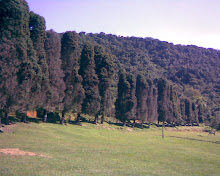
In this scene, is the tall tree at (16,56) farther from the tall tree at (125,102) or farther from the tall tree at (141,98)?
the tall tree at (141,98)

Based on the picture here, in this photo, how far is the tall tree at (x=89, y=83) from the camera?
4300 centimetres

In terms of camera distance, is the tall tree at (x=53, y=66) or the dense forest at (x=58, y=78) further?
the tall tree at (x=53, y=66)

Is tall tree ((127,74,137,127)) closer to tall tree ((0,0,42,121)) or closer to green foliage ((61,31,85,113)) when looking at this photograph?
green foliage ((61,31,85,113))

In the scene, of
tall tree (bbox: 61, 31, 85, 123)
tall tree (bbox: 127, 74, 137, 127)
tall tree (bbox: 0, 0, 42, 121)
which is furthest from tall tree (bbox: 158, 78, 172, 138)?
tall tree (bbox: 0, 0, 42, 121)

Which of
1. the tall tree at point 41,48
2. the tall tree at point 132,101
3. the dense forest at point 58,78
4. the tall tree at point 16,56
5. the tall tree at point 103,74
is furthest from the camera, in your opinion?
the tall tree at point 132,101

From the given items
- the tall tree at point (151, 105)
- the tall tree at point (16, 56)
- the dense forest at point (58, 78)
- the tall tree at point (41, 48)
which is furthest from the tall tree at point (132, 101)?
the tall tree at point (16, 56)

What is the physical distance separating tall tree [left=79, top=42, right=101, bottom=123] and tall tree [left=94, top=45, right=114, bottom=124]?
7.14ft

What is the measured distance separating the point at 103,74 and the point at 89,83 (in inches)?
165

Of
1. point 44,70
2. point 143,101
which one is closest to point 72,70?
point 44,70

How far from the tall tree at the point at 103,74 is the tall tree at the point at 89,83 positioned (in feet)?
7.14

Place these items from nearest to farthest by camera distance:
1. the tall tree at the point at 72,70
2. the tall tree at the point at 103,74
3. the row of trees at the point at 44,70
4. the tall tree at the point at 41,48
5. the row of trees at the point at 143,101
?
the row of trees at the point at 44,70
the tall tree at the point at 41,48
the tall tree at the point at 72,70
the tall tree at the point at 103,74
the row of trees at the point at 143,101

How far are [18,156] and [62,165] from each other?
10.6ft

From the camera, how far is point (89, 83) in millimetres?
43562

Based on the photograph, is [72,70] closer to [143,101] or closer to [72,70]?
[72,70]
